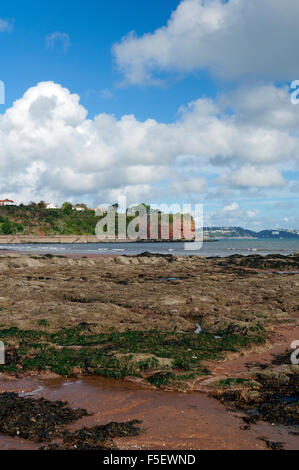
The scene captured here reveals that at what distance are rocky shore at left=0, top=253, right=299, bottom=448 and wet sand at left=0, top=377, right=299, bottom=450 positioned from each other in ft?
1.00

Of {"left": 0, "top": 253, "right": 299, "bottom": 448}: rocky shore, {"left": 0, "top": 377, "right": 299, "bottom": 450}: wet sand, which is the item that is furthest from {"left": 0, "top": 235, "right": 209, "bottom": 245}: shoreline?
{"left": 0, "top": 377, "right": 299, "bottom": 450}: wet sand

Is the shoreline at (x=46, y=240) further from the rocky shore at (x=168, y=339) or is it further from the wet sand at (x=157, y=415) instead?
the wet sand at (x=157, y=415)

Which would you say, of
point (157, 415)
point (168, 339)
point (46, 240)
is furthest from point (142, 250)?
point (157, 415)

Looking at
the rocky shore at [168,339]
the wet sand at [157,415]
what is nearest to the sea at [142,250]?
the rocky shore at [168,339]

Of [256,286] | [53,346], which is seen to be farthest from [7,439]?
[256,286]

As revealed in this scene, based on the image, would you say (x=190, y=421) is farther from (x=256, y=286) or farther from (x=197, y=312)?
(x=256, y=286)

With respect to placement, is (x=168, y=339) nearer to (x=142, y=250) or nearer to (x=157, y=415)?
(x=157, y=415)

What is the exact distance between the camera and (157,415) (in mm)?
8859

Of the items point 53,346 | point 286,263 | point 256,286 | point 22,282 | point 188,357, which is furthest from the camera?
point 286,263

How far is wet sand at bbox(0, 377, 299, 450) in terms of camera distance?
7586 mm

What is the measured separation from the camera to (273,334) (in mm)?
15961

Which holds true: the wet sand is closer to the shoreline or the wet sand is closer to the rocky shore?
the rocky shore

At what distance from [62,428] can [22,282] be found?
1886 centimetres

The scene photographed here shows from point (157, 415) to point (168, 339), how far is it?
19.4 feet
